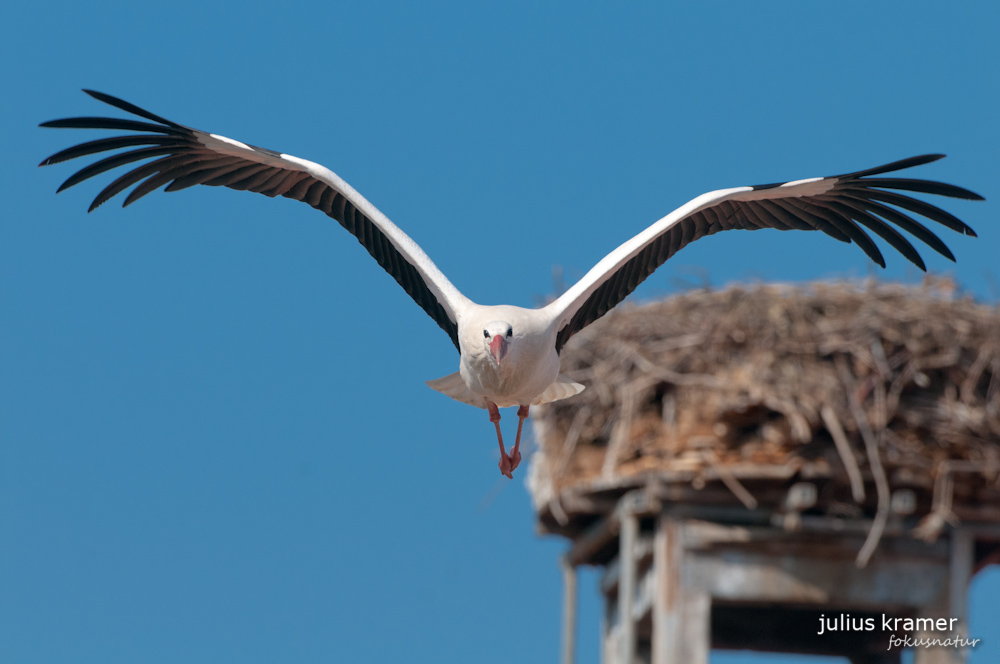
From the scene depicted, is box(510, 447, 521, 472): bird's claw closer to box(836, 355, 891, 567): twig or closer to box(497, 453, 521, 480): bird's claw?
box(497, 453, 521, 480): bird's claw

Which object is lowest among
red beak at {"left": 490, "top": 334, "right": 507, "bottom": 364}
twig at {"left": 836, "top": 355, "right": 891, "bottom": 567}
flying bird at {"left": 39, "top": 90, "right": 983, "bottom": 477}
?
twig at {"left": 836, "top": 355, "right": 891, "bottom": 567}

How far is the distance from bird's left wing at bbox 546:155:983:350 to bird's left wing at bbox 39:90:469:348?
709 mm

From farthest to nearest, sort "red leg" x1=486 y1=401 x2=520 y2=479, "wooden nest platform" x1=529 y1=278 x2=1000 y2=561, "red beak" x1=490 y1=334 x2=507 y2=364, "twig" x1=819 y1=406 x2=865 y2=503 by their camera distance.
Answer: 1. "wooden nest platform" x1=529 y1=278 x2=1000 y2=561
2. "twig" x1=819 y1=406 x2=865 y2=503
3. "red leg" x1=486 y1=401 x2=520 y2=479
4. "red beak" x1=490 y1=334 x2=507 y2=364

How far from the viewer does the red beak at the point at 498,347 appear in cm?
739

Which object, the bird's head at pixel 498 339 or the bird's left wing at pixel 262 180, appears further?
the bird's left wing at pixel 262 180

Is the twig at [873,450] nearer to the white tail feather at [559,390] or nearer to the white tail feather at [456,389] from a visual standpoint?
the white tail feather at [559,390]

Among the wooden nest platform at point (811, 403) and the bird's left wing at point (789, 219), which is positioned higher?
the bird's left wing at point (789, 219)

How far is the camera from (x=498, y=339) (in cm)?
740

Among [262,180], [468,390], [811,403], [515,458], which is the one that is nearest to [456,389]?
[468,390]

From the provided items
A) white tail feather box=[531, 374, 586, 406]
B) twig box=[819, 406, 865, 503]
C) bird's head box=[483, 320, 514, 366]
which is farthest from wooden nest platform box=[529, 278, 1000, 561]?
bird's head box=[483, 320, 514, 366]

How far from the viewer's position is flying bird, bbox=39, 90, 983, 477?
778cm

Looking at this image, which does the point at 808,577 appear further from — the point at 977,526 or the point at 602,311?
the point at 602,311

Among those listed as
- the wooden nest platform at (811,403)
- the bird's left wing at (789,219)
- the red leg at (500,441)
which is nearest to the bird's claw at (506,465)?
the red leg at (500,441)

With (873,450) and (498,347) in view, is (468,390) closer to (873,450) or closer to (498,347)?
(498,347)
